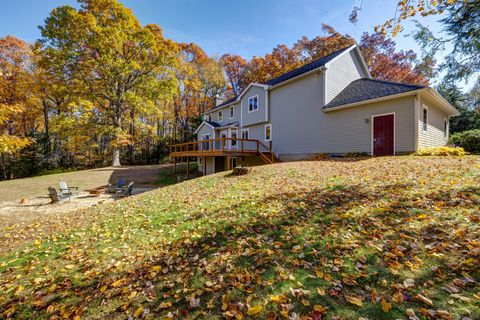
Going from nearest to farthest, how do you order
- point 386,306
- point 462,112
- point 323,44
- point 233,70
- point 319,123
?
point 386,306 → point 319,123 → point 462,112 → point 323,44 → point 233,70

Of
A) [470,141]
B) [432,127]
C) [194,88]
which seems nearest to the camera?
[432,127]

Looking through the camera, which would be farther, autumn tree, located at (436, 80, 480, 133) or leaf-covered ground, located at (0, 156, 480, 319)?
autumn tree, located at (436, 80, 480, 133)

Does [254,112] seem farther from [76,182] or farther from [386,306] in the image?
[386,306]

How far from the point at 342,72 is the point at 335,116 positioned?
414 centimetres

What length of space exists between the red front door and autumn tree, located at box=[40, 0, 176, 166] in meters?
18.7

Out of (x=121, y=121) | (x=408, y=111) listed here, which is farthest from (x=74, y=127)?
(x=408, y=111)

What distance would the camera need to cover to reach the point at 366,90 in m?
12.7

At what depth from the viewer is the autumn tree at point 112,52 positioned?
17675 millimetres

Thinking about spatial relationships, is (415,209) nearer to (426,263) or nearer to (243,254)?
(426,263)

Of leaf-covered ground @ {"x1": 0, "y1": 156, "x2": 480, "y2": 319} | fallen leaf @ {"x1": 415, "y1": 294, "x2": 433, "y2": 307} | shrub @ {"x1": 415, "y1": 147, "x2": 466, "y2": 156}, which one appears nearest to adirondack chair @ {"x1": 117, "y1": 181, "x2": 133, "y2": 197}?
leaf-covered ground @ {"x1": 0, "y1": 156, "x2": 480, "y2": 319}

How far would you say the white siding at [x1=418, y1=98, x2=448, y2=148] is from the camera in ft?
35.1

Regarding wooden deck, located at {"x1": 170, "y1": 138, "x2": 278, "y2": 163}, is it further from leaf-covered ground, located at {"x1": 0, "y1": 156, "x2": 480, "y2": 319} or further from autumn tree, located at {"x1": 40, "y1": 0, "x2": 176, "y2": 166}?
leaf-covered ground, located at {"x1": 0, "y1": 156, "x2": 480, "y2": 319}

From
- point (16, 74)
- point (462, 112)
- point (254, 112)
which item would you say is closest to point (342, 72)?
point (254, 112)

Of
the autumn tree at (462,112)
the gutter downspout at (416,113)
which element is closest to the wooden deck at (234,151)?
the gutter downspout at (416,113)
